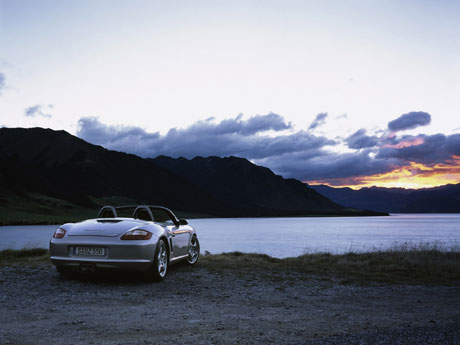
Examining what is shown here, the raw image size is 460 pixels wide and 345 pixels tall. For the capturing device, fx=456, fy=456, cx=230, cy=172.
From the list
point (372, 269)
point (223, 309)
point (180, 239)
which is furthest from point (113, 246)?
point (372, 269)

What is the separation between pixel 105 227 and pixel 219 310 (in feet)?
11.7

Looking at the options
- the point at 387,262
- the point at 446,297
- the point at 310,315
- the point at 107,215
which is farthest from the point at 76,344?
the point at 387,262

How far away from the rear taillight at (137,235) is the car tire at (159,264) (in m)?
0.40

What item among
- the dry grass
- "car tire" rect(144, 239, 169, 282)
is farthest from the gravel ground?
the dry grass

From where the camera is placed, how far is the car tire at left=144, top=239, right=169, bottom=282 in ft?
30.8

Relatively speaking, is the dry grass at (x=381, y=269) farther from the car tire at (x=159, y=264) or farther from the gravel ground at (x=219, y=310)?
the car tire at (x=159, y=264)

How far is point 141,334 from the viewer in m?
5.30

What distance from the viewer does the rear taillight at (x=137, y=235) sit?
9.07m

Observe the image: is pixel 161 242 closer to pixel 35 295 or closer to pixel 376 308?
pixel 35 295

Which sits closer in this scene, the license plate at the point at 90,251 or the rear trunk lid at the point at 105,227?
the license plate at the point at 90,251

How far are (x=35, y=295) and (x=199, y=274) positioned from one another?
3.95 meters

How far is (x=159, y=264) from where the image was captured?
9602 millimetres

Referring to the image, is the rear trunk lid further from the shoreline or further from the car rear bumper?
the shoreline

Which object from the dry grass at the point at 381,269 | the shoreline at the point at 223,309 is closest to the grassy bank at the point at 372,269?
the dry grass at the point at 381,269
